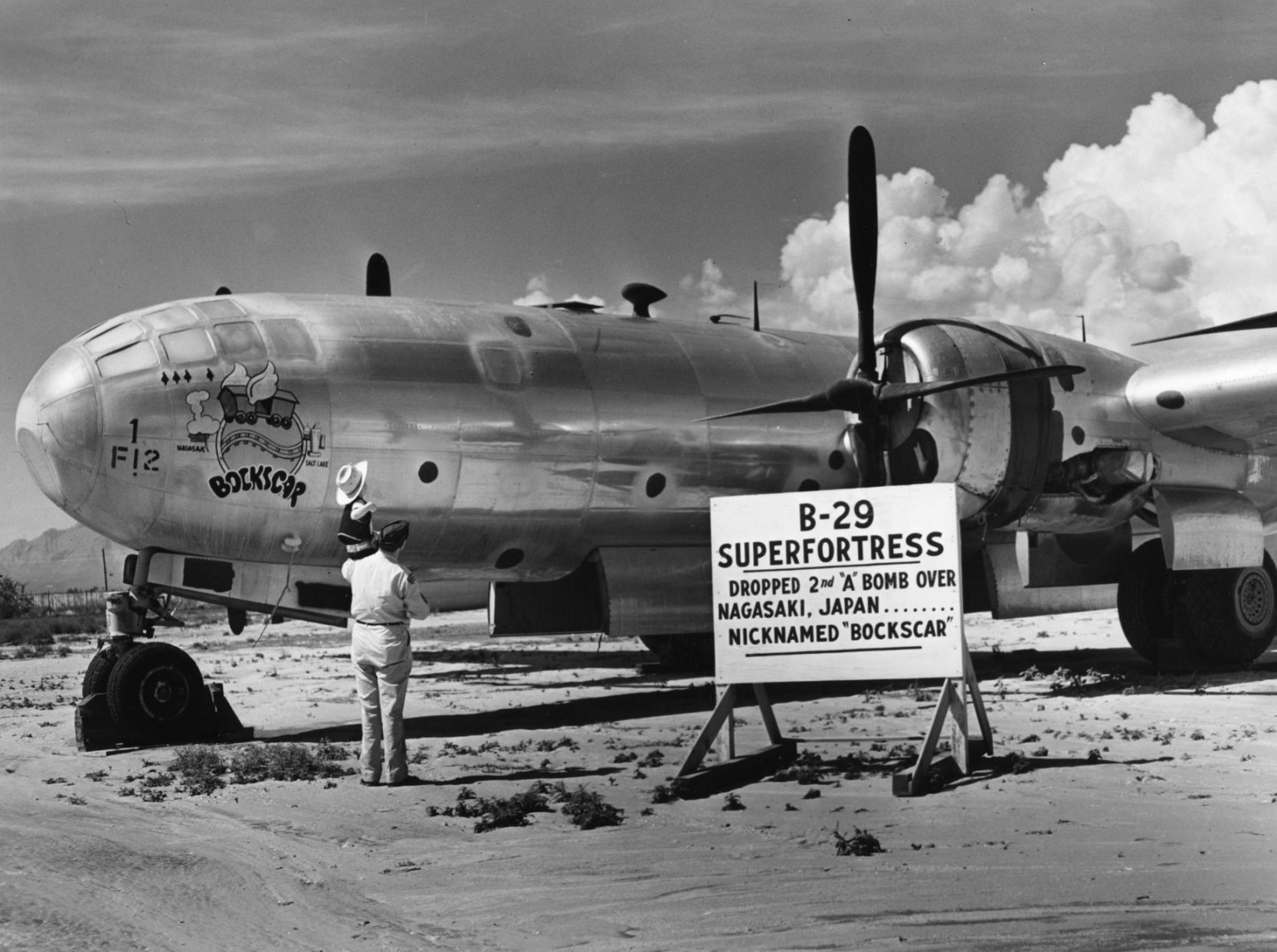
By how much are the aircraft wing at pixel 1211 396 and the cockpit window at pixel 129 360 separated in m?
10.1

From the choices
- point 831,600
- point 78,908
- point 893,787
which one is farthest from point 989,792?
point 78,908

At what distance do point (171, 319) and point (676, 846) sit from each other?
23.0 feet

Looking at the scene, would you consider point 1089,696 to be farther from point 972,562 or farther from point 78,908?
point 78,908

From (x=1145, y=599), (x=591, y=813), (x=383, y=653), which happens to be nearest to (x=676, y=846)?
(x=591, y=813)

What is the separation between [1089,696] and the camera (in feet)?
41.3

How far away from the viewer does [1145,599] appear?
15227 mm

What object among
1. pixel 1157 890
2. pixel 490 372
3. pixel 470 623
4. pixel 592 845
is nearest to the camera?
pixel 1157 890

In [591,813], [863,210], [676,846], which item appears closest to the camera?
[676,846]

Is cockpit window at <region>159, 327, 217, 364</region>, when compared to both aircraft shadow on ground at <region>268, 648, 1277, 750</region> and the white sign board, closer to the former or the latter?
aircraft shadow on ground at <region>268, 648, 1277, 750</region>

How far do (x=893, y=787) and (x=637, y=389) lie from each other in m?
5.86

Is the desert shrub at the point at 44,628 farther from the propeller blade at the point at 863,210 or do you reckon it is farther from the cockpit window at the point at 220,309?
the propeller blade at the point at 863,210

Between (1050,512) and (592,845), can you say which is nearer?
(592,845)

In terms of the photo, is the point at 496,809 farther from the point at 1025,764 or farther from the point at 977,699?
the point at 1025,764

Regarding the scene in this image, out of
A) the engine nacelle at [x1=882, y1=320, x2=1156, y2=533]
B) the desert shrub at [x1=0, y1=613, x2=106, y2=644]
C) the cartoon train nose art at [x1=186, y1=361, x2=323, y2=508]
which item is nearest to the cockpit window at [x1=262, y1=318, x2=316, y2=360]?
the cartoon train nose art at [x1=186, y1=361, x2=323, y2=508]
